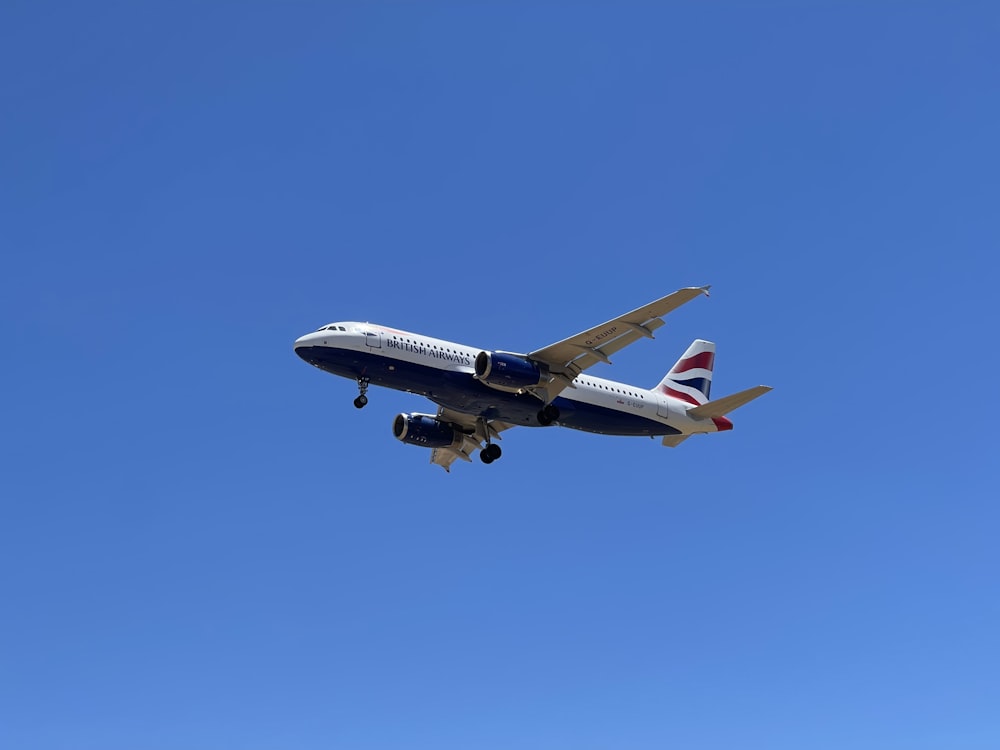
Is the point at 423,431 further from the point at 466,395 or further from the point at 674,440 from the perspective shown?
the point at 674,440

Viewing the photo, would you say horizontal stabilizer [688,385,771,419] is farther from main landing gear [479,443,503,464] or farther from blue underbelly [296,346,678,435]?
main landing gear [479,443,503,464]

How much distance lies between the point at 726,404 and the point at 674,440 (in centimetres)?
402

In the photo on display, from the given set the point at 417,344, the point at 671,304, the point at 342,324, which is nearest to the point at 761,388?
the point at 671,304

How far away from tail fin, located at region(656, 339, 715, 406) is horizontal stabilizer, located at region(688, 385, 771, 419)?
243 centimetres

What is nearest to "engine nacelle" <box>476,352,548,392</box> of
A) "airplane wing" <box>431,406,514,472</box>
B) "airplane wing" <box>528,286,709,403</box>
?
"airplane wing" <box>528,286,709,403</box>

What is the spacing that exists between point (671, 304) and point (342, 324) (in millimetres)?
14342

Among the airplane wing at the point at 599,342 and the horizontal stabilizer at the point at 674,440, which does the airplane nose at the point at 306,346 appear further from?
the horizontal stabilizer at the point at 674,440

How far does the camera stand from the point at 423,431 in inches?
2408

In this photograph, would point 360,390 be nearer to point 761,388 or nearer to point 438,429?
point 438,429

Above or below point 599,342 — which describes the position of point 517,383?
below

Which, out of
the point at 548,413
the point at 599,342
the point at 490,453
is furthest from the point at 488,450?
the point at 599,342

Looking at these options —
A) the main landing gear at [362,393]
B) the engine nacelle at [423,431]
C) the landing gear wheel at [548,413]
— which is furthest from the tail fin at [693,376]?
the main landing gear at [362,393]

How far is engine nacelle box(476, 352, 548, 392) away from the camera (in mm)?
51656

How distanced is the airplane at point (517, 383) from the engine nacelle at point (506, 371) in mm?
44
